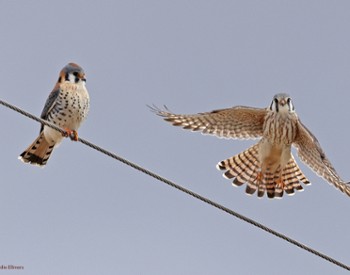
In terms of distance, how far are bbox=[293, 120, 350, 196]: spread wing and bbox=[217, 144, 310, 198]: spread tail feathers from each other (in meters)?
0.30

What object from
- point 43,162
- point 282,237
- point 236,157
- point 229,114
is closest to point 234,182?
point 236,157

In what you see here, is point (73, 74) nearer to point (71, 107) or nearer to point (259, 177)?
point (71, 107)

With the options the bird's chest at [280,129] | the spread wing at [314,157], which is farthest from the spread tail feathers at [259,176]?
the bird's chest at [280,129]

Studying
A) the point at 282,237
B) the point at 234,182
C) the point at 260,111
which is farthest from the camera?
the point at 234,182

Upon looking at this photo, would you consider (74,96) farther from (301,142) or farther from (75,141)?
(301,142)

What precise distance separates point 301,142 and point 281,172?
0.46m

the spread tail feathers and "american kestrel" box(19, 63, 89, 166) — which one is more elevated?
Result: the spread tail feathers

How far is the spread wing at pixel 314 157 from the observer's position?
7.78 m

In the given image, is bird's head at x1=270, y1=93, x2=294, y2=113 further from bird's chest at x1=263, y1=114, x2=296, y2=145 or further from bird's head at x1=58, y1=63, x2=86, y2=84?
bird's head at x1=58, y1=63, x2=86, y2=84

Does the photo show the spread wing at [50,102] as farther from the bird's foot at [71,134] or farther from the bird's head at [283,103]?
the bird's head at [283,103]

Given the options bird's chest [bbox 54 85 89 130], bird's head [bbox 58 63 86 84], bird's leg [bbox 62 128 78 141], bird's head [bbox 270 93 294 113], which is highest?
bird's head [bbox 270 93 294 113]

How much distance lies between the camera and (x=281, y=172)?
8.51 metres

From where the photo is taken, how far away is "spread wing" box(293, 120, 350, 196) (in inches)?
306

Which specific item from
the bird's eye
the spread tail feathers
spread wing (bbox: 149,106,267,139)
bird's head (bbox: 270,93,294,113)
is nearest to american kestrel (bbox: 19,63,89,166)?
spread wing (bbox: 149,106,267,139)
